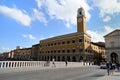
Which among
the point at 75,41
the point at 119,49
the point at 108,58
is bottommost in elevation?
the point at 108,58

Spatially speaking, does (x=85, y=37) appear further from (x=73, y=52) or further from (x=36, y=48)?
(x=36, y=48)

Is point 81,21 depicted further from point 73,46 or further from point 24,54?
point 24,54

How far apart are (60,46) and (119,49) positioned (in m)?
25.7

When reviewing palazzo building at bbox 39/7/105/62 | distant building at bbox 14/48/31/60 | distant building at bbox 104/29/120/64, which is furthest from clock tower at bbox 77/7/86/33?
distant building at bbox 14/48/31/60

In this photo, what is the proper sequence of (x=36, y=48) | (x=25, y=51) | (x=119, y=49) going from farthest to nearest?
(x=25, y=51), (x=36, y=48), (x=119, y=49)

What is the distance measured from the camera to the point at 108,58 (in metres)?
53.1

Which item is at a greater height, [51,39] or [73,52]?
[51,39]

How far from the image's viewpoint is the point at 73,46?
59156mm

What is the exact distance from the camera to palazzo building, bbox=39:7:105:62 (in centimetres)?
5644

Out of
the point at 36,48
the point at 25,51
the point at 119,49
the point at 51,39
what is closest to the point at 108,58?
the point at 119,49

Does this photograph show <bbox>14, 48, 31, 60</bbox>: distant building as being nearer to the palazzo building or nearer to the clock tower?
the palazzo building

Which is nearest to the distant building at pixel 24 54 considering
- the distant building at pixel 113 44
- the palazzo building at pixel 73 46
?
the palazzo building at pixel 73 46

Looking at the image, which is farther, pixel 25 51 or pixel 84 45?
pixel 25 51

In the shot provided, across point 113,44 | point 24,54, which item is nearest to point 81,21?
point 113,44
